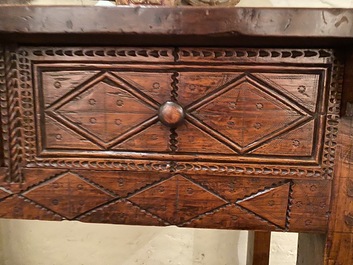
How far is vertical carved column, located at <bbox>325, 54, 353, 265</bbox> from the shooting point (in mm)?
472

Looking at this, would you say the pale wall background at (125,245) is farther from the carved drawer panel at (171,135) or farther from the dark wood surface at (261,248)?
the carved drawer panel at (171,135)

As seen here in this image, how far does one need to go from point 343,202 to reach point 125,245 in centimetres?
74

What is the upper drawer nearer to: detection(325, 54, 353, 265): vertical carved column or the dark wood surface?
detection(325, 54, 353, 265): vertical carved column

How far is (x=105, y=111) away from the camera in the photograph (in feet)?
1.60

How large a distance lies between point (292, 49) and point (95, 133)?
0.92 ft

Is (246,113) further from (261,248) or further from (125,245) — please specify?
(125,245)

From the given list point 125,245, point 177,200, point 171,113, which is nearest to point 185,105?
point 171,113

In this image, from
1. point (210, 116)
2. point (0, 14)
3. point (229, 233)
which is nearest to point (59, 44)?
point (0, 14)

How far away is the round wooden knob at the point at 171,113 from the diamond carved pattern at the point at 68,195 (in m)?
0.14

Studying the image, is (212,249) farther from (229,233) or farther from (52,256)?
(52,256)

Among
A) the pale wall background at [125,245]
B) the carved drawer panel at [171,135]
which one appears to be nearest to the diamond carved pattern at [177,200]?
the carved drawer panel at [171,135]

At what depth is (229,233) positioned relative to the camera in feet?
3.45

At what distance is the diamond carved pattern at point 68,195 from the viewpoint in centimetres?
51

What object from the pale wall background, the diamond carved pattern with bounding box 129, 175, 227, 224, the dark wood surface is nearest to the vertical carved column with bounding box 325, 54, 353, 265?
the diamond carved pattern with bounding box 129, 175, 227, 224
